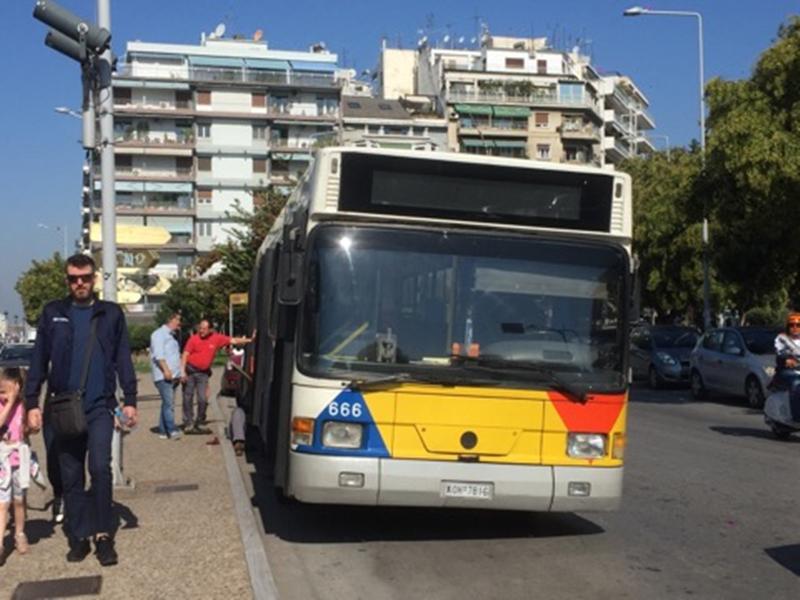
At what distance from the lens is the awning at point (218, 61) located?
3713 inches

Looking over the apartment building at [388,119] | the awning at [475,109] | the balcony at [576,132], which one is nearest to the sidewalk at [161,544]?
the apartment building at [388,119]

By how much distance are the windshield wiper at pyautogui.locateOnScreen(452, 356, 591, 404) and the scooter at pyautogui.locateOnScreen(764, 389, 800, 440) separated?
290 inches

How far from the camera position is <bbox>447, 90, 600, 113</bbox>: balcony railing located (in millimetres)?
99500

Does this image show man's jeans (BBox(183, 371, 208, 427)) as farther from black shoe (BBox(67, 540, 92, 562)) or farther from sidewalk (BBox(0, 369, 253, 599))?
black shoe (BBox(67, 540, 92, 562))

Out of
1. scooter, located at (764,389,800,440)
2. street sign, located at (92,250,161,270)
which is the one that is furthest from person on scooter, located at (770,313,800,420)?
street sign, located at (92,250,161,270)

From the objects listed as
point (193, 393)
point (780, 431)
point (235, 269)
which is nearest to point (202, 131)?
point (235, 269)

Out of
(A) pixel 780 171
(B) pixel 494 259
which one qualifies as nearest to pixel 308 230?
(B) pixel 494 259

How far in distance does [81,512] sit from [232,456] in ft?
18.4

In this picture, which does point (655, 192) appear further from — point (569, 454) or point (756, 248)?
point (569, 454)

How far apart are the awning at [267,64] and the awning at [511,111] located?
808 inches

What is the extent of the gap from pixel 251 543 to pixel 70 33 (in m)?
5.35

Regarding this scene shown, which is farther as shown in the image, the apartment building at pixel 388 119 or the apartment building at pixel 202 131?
the apartment building at pixel 388 119

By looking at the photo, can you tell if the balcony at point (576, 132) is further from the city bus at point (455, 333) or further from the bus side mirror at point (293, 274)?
the bus side mirror at point (293, 274)

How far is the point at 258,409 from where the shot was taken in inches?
445
